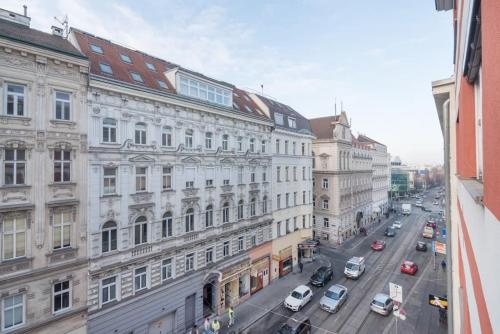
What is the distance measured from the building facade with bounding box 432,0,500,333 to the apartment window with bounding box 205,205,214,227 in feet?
52.2

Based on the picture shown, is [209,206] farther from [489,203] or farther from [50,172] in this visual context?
[489,203]

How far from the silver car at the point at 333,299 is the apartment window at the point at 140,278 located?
548 inches

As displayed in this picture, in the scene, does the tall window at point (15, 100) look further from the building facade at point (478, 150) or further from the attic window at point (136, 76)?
the building facade at point (478, 150)

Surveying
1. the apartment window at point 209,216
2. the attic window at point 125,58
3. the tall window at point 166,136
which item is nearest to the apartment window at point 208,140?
the tall window at point 166,136

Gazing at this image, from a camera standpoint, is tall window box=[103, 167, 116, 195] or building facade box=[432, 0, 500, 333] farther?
tall window box=[103, 167, 116, 195]

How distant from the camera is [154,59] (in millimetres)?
21688

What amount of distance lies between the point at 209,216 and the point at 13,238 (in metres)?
11.8

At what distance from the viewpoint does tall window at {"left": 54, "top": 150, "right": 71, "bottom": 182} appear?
13.7 metres

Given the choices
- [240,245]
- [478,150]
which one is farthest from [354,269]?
[478,150]

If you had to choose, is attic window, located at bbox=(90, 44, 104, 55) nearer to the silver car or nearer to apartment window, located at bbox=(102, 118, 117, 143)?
apartment window, located at bbox=(102, 118, 117, 143)

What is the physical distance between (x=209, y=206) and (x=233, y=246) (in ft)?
14.9

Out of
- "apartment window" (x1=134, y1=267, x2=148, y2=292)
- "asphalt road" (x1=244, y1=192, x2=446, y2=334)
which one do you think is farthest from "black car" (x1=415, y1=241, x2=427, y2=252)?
"apartment window" (x1=134, y1=267, x2=148, y2=292)

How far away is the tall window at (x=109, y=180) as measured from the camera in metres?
15.5

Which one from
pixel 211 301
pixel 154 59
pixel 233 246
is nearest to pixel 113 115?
pixel 154 59
